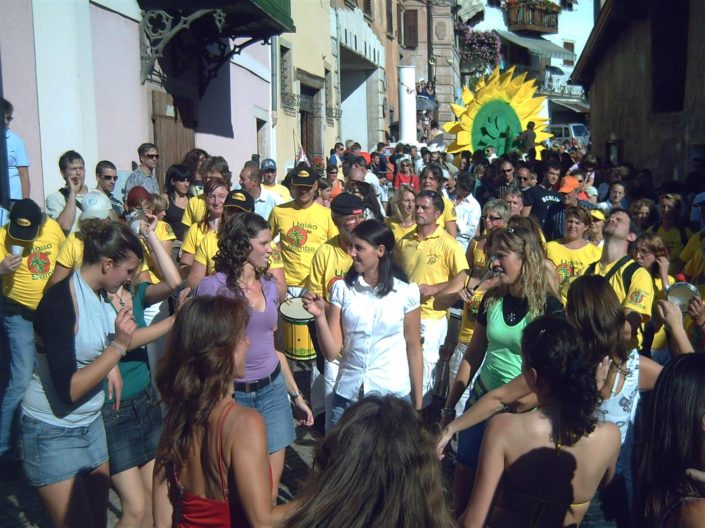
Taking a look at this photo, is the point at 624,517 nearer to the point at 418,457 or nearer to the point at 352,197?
the point at 418,457

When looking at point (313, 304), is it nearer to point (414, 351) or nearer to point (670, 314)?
point (414, 351)

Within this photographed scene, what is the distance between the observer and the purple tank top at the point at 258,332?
410cm

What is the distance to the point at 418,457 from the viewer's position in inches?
78.0

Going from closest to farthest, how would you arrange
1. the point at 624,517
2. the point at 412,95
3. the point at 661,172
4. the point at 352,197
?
the point at 624,517 → the point at 352,197 → the point at 661,172 → the point at 412,95

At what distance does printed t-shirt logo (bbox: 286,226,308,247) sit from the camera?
687cm

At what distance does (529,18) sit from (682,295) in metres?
51.0

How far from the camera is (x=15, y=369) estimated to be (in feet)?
18.2

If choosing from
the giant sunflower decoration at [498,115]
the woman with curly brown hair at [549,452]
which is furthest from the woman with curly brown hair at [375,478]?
the giant sunflower decoration at [498,115]

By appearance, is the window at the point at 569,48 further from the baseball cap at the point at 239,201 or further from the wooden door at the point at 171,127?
the baseball cap at the point at 239,201

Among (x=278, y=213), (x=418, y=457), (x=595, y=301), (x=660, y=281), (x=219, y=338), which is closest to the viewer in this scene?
(x=418, y=457)

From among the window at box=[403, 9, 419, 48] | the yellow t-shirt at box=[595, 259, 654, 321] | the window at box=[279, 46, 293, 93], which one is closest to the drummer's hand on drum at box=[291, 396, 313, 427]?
the yellow t-shirt at box=[595, 259, 654, 321]

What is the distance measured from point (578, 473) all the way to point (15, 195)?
6.66 meters

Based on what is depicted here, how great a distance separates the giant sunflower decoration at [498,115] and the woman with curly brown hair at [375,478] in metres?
12.9

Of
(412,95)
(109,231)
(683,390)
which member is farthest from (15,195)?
(412,95)
